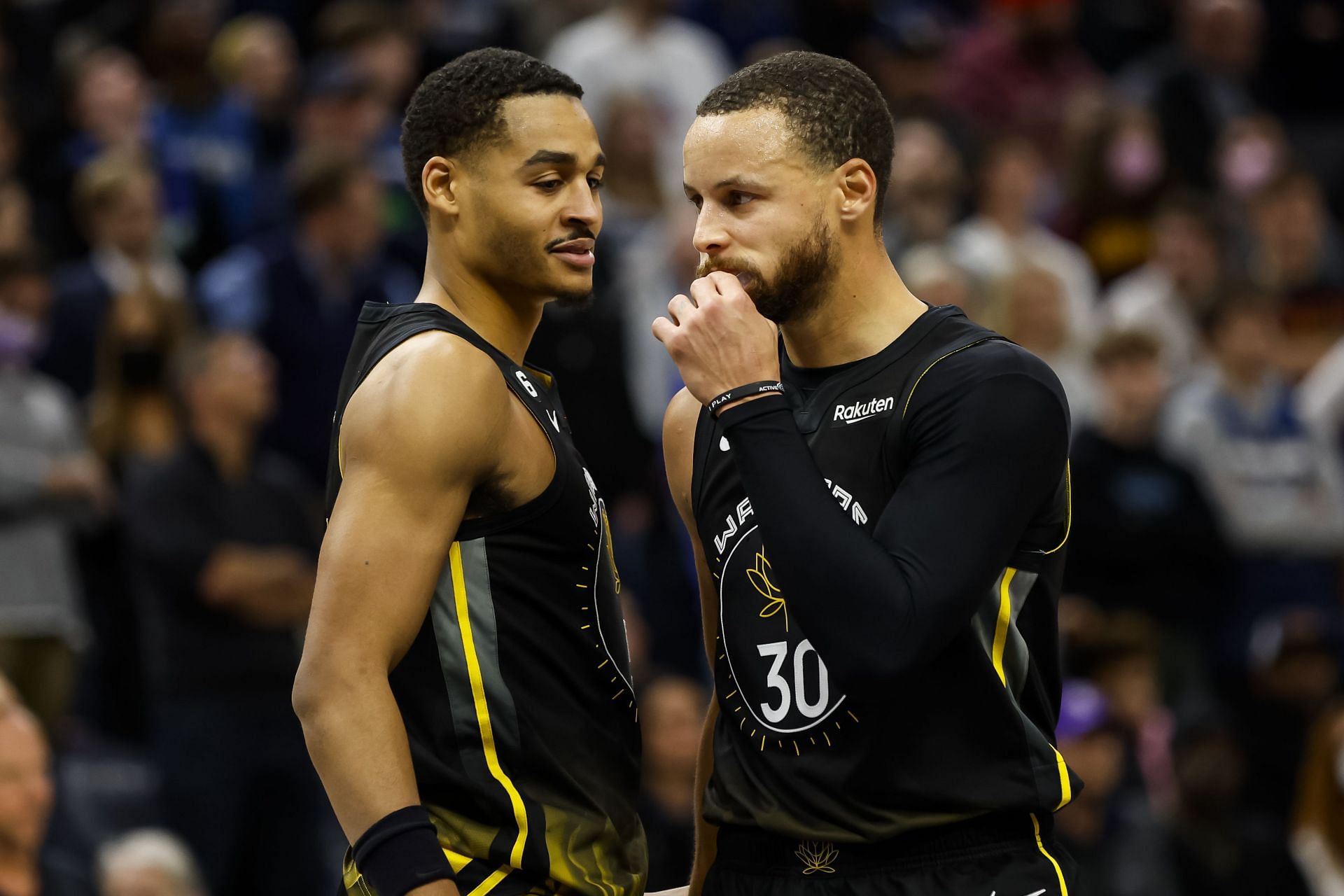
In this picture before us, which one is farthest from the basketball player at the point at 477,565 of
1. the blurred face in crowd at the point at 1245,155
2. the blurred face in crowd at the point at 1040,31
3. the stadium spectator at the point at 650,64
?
the blurred face in crowd at the point at 1040,31

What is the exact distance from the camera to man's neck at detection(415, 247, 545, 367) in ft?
13.1

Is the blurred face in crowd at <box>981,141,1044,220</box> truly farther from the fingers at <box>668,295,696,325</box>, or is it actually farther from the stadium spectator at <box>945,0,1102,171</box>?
the fingers at <box>668,295,696,325</box>

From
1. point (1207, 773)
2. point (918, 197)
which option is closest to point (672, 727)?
point (1207, 773)

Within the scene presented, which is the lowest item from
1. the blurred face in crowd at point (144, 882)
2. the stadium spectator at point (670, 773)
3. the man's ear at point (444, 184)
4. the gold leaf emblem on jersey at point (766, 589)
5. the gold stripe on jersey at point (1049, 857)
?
the stadium spectator at point (670, 773)

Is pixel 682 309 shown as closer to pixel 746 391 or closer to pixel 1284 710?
pixel 746 391

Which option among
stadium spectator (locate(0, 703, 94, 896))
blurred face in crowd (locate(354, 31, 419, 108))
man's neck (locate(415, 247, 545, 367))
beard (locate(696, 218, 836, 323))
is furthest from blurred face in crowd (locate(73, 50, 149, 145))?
beard (locate(696, 218, 836, 323))

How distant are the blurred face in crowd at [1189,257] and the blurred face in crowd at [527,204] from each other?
7.31 metres

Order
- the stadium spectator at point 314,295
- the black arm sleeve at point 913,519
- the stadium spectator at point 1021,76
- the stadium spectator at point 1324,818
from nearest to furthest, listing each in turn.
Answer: the black arm sleeve at point 913,519, the stadium spectator at point 1324,818, the stadium spectator at point 314,295, the stadium spectator at point 1021,76

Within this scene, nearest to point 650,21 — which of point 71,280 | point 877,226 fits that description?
point 71,280

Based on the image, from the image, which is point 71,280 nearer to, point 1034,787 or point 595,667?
point 595,667

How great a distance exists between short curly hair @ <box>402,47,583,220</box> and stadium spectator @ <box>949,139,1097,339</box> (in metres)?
6.02

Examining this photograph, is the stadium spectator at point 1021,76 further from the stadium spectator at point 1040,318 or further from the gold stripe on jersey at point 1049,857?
the gold stripe on jersey at point 1049,857

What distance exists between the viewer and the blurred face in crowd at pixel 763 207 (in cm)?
378

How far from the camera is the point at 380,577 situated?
3572mm
